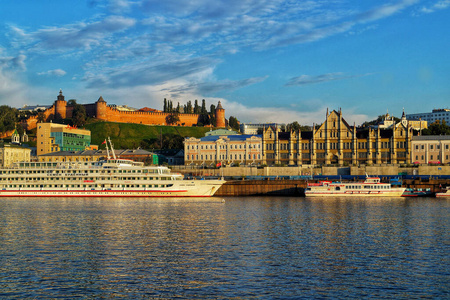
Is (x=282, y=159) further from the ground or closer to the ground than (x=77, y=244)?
further from the ground

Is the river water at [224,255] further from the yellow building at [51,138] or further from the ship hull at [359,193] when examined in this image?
the yellow building at [51,138]

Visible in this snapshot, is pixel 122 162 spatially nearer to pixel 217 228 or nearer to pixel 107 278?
pixel 217 228

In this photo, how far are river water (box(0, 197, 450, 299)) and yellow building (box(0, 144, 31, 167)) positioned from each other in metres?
76.7

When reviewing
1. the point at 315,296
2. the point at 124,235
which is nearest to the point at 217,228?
the point at 124,235

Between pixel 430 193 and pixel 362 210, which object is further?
pixel 430 193

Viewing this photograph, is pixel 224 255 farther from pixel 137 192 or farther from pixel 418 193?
pixel 418 193

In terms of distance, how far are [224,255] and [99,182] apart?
59709 millimetres

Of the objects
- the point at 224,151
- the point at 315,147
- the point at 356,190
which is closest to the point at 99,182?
the point at 356,190

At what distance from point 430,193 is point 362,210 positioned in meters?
37.5

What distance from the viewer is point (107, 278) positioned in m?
31.6

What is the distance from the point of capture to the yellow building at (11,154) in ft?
437

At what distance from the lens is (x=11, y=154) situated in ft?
449

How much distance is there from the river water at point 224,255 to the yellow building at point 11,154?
76.7 m

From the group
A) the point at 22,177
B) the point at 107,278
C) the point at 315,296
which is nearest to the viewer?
the point at 315,296
